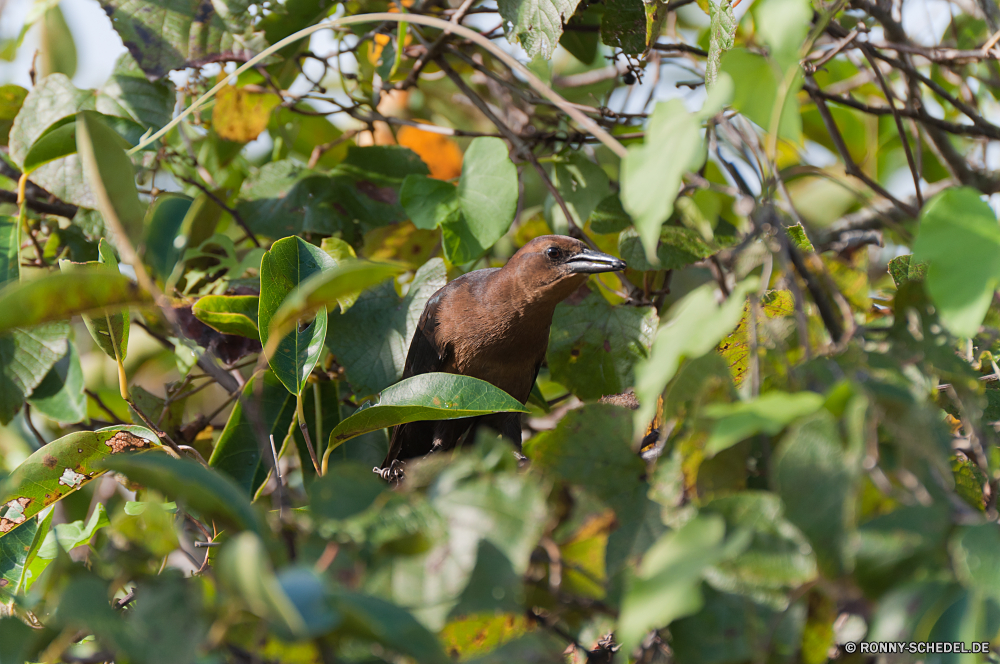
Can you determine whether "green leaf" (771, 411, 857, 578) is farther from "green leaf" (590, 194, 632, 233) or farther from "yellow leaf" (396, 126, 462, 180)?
"yellow leaf" (396, 126, 462, 180)

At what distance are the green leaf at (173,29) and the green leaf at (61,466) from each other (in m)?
1.25

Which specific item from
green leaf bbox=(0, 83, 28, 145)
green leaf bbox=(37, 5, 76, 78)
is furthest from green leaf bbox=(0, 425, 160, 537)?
→ green leaf bbox=(37, 5, 76, 78)

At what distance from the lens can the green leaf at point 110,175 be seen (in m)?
0.92

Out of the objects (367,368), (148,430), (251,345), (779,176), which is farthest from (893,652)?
(251,345)

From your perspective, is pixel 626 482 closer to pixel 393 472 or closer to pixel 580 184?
pixel 580 184

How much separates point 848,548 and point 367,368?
1.64 metres

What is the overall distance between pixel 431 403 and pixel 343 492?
612mm

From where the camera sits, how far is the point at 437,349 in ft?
9.24

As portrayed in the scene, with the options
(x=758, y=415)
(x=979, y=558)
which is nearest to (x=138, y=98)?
(x=758, y=415)

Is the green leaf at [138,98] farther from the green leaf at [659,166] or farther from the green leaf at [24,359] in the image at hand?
the green leaf at [659,166]

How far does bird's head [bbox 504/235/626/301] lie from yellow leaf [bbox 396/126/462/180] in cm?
89

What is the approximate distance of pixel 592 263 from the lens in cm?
239

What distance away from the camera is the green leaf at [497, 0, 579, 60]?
187cm

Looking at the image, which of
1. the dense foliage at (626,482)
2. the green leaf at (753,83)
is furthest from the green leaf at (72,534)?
the green leaf at (753,83)
